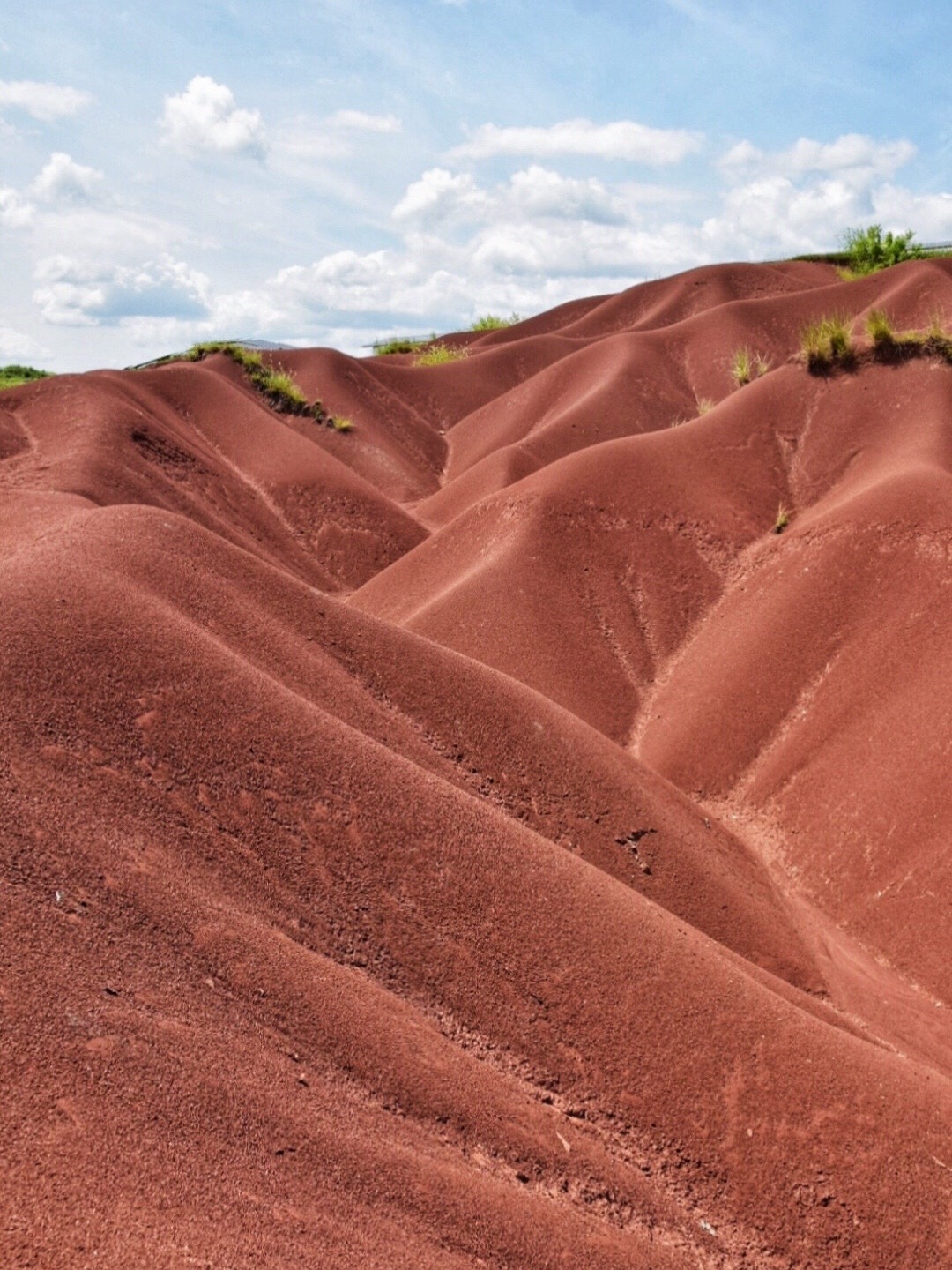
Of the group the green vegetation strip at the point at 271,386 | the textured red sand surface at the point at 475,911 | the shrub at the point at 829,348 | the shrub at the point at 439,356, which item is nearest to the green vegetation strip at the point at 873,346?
the shrub at the point at 829,348

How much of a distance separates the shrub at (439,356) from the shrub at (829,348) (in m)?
19.8

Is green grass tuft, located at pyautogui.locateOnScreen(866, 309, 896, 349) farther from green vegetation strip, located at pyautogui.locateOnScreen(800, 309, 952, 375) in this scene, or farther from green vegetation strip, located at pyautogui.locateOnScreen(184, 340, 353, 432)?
green vegetation strip, located at pyautogui.locateOnScreen(184, 340, 353, 432)

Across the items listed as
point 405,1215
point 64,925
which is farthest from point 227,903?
point 405,1215

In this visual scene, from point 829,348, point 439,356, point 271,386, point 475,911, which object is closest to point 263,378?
point 271,386

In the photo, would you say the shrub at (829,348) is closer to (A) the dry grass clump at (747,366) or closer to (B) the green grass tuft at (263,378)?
(A) the dry grass clump at (747,366)

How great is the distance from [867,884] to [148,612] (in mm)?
6651

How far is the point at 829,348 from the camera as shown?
16906mm

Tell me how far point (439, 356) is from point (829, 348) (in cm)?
2190

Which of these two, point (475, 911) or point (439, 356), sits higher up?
point (439, 356)

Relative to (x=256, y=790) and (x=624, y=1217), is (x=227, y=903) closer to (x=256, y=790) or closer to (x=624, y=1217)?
(x=256, y=790)

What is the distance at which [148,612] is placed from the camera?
7.12 metres

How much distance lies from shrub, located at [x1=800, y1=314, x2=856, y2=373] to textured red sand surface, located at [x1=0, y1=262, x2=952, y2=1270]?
2921 millimetres

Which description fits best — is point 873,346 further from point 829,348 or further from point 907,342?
point 829,348

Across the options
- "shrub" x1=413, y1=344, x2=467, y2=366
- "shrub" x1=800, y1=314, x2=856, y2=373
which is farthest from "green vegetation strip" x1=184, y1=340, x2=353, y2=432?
"shrub" x1=800, y1=314, x2=856, y2=373
